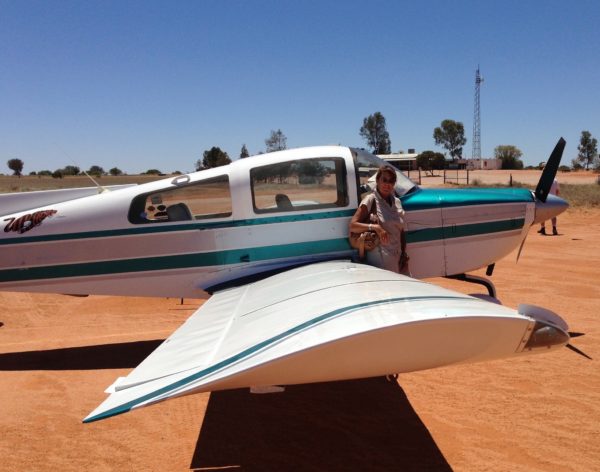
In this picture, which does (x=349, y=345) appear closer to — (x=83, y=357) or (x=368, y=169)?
(x=368, y=169)

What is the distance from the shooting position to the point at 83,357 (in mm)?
5805

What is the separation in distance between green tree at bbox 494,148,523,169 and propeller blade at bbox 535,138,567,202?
106 metres

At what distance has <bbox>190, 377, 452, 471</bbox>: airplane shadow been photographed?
3.49 meters

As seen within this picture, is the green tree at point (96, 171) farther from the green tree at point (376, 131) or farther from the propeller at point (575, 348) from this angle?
the propeller at point (575, 348)

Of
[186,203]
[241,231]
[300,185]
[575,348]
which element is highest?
[300,185]

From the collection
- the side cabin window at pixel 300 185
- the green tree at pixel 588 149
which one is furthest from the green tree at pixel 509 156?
the side cabin window at pixel 300 185

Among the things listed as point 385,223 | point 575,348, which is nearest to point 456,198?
point 385,223

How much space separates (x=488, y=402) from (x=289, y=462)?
1.97 metres

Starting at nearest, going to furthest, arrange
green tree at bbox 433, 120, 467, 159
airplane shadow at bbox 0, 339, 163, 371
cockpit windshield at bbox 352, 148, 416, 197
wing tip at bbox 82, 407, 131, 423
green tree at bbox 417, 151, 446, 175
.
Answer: wing tip at bbox 82, 407, 131, 423
cockpit windshield at bbox 352, 148, 416, 197
airplane shadow at bbox 0, 339, 163, 371
green tree at bbox 417, 151, 446, 175
green tree at bbox 433, 120, 467, 159

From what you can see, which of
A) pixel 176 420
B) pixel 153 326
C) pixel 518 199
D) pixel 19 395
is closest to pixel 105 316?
pixel 153 326

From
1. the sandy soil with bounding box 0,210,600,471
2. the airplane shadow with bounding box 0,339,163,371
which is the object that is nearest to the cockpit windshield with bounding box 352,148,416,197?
the sandy soil with bounding box 0,210,600,471

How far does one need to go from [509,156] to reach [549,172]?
4343 inches

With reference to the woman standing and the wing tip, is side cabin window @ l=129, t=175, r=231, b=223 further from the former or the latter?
the wing tip

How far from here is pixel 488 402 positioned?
429 cm
